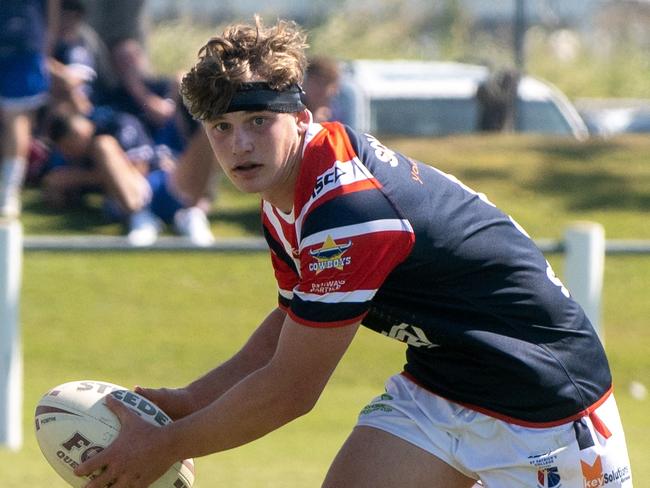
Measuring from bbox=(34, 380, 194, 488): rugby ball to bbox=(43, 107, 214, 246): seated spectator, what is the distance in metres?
5.81

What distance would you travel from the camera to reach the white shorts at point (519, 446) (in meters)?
4.11

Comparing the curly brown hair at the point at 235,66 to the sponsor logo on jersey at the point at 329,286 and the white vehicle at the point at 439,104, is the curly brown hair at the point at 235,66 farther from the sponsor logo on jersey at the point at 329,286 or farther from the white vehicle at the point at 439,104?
the white vehicle at the point at 439,104

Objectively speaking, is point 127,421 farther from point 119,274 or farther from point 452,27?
point 452,27

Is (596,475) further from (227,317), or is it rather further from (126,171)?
(126,171)

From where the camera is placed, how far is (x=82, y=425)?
13.6ft

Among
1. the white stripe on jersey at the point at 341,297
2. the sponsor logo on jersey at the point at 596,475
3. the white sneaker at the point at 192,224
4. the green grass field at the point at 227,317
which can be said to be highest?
the white stripe on jersey at the point at 341,297

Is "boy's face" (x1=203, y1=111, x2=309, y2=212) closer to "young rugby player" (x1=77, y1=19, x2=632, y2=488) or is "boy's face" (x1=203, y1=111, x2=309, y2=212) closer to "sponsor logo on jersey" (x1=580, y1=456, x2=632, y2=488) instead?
"young rugby player" (x1=77, y1=19, x2=632, y2=488)

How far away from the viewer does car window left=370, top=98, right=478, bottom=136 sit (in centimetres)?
1474

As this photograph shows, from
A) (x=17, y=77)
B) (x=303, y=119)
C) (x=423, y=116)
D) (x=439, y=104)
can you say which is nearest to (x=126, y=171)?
(x=17, y=77)

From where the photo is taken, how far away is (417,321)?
4.09 m

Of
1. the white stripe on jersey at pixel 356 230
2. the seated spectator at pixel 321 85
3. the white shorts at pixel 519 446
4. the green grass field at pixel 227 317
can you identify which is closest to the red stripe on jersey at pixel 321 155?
the white stripe on jersey at pixel 356 230

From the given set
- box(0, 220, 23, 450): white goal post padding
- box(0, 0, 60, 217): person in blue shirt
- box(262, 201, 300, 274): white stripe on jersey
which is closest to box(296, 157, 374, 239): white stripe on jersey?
box(262, 201, 300, 274): white stripe on jersey

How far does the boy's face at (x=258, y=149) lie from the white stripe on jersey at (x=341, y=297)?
1.09ft

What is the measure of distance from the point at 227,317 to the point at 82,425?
225 inches
